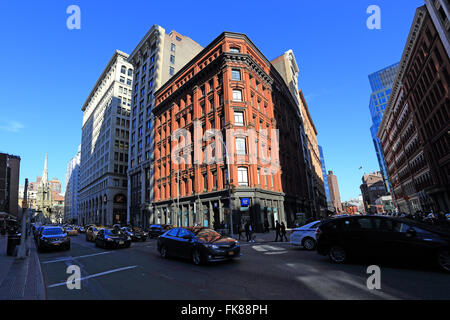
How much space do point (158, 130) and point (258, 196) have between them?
88.5 feet

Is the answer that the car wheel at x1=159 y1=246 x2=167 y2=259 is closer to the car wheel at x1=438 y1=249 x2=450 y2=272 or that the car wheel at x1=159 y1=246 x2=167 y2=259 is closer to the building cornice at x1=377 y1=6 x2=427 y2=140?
the car wheel at x1=438 y1=249 x2=450 y2=272

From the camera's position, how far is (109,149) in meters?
68.8

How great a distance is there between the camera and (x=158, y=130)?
47.1 m

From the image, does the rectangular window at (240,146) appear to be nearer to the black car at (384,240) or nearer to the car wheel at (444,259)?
the black car at (384,240)

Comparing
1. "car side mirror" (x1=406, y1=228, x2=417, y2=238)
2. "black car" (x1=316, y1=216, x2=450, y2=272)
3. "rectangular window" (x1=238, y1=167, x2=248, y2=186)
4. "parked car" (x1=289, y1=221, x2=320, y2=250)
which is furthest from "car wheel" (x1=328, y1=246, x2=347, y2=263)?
"rectangular window" (x1=238, y1=167, x2=248, y2=186)

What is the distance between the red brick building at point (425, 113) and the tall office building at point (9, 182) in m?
93.5

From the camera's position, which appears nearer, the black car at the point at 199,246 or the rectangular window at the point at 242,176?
the black car at the point at 199,246

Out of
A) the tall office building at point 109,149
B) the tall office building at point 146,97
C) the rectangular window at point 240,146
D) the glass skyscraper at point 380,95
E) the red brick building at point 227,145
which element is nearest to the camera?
the red brick building at point 227,145

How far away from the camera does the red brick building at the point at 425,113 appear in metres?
33.1

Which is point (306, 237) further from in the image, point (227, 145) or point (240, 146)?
point (227, 145)

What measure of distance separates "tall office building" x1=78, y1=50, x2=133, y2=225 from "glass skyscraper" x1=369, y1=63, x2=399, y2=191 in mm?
111139

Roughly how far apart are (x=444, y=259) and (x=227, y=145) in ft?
81.7

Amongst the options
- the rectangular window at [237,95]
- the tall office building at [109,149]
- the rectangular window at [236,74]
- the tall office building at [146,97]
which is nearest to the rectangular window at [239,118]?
the rectangular window at [237,95]
